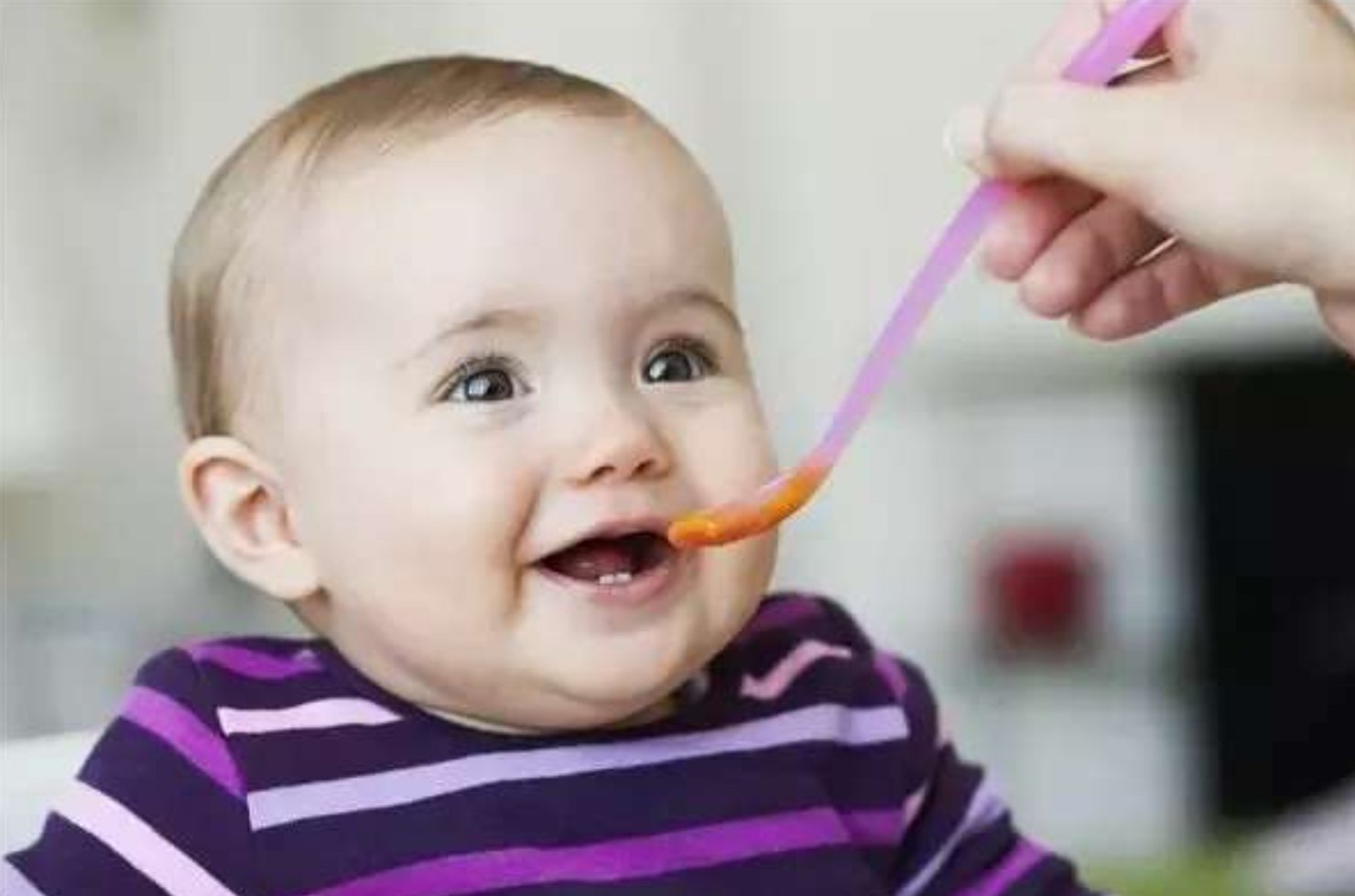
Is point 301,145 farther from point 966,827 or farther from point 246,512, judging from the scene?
Result: point 966,827

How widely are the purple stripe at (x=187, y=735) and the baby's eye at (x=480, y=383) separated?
0.13 metres

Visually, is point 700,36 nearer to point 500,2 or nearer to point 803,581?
point 500,2

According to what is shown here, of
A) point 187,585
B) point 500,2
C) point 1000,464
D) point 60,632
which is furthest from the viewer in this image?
point 1000,464

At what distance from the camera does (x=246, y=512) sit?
2.73 feet

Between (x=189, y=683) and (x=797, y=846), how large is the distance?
200 mm

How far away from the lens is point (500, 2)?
7.54 feet

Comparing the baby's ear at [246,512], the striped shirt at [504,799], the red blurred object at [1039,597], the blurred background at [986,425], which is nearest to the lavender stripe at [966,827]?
the striped shirt at [504,799]

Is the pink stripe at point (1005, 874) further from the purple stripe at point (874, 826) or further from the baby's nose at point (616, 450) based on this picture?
the baby's nose at point (616, 450)

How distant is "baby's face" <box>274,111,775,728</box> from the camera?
0.76 metres

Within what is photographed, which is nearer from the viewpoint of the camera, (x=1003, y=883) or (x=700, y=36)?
(x=1003, y=883)

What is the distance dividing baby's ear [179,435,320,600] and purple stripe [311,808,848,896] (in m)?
0.11

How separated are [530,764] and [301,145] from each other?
210mm

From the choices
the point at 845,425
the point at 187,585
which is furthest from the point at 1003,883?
the point at 187,585

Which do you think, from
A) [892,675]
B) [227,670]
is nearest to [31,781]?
[227,670]
